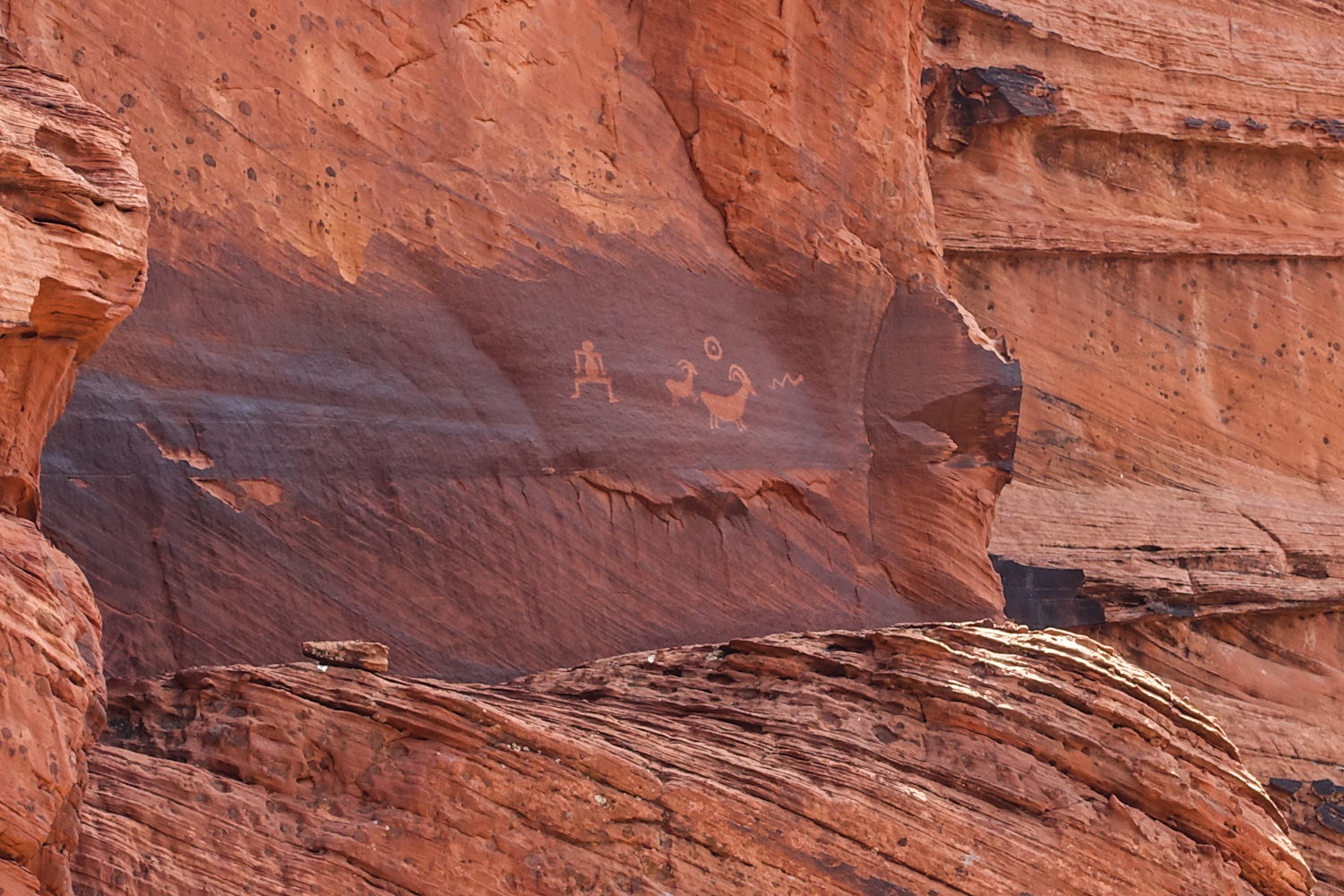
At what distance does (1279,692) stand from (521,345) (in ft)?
24.8

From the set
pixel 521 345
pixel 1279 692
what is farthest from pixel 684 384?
pixel 1279 692

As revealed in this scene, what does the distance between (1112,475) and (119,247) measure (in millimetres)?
8947

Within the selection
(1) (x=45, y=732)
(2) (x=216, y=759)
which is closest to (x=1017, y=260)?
(2) (x=216, y=759)

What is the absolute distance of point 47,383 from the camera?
444cm

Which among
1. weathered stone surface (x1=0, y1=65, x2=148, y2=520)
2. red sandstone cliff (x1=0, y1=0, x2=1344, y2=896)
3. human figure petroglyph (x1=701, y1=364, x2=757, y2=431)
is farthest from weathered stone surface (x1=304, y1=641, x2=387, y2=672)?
human figure petroglyph (x1=701, y1=364, x2=757, y2=431)

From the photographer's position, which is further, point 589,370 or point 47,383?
point 589,370

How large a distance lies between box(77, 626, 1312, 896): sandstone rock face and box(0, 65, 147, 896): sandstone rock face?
40cm

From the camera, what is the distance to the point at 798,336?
7.91m

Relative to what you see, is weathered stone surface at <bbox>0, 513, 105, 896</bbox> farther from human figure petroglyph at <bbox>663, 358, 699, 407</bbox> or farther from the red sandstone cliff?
human figure petroglyph at <bbox>663, 358, 699, 407</bbox>

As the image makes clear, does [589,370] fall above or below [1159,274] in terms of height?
below

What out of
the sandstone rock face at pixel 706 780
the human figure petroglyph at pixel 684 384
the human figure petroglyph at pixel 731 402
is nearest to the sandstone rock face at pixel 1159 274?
the human figure petroglyph at pixel 731 402

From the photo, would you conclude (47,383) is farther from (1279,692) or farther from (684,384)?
(1279,692)

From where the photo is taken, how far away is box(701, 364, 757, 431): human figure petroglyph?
24.4 ft

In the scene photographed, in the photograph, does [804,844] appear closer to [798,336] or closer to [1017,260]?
[798,336]
